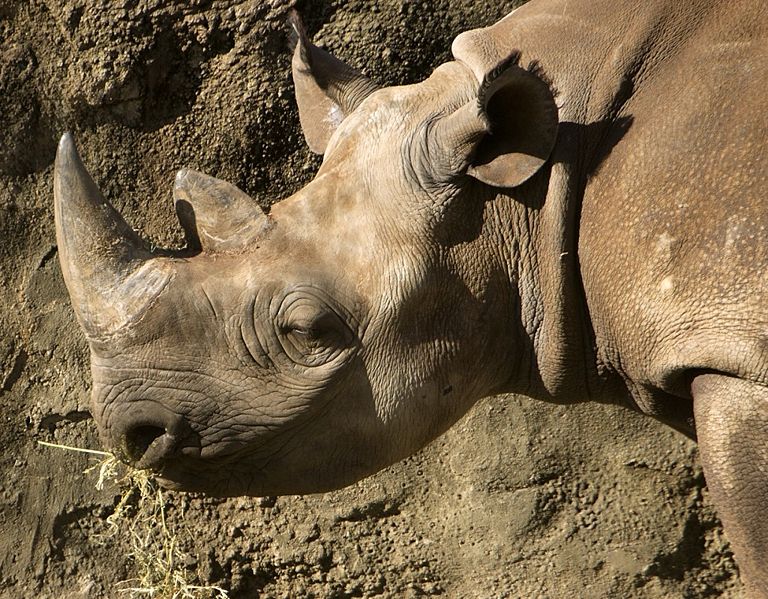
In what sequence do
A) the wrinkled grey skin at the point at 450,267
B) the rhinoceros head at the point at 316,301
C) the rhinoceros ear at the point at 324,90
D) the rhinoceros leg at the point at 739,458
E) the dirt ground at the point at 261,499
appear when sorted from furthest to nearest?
the dirt ground at the point at 261,499, the rhinoceros ear at the point at 324,90, the rhinoceros head at the point at 316,301, the wrinkled grey skin at the point at 450,267, the rhinoceros leg at the point at 739,458

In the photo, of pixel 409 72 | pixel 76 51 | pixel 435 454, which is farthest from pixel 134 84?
pixel 435 454

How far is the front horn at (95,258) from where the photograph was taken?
7.69ft

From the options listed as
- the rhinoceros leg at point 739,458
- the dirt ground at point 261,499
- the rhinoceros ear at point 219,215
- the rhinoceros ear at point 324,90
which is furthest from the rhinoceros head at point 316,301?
the dirt ground at point 261,499

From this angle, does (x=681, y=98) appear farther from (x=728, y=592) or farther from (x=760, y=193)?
(x=728, y=592)

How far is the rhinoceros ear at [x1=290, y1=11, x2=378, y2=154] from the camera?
9.27 feet

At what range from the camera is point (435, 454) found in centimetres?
397

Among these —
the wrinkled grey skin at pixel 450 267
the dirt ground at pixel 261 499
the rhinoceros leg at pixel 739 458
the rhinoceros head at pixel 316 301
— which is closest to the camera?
the rhinoceros leg at pixel 739 458

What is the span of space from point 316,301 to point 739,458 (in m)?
0.89

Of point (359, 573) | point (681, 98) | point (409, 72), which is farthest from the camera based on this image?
point (359, 573)

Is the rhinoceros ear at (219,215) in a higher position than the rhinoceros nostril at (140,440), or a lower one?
higher

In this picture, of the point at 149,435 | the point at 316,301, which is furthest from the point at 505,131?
the point at 149,435

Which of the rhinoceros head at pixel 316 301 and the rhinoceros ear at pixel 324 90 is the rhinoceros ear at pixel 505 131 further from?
the rhinoceros ear at pixel 324 90

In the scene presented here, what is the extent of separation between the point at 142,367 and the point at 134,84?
6.05ft

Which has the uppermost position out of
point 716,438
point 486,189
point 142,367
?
point 486,189
